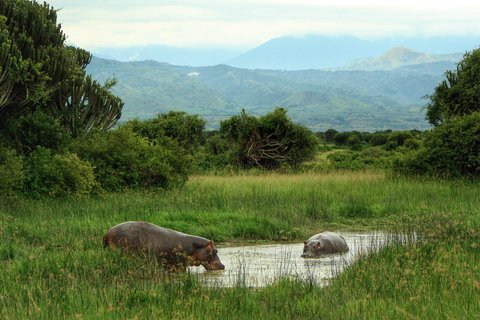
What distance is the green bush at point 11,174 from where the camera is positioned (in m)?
19.0

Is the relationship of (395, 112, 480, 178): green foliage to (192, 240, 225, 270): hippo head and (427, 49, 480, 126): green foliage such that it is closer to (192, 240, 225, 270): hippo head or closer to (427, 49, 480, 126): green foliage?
(427, 49, 480, 126): green foliage

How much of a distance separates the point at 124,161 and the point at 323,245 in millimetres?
11299

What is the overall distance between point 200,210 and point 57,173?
478 cm

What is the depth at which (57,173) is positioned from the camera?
2038cm

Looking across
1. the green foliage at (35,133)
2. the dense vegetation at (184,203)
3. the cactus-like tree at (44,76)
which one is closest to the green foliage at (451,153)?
the dense vegetation at (184,203)

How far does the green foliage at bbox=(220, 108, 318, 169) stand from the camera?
125 ft

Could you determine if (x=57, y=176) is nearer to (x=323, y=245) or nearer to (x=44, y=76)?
(x=44, y=76)

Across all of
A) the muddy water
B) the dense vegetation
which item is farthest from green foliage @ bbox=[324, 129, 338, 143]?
the muddy water

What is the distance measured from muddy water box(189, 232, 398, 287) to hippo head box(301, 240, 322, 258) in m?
0.18

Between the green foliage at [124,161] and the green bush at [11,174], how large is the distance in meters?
2.96

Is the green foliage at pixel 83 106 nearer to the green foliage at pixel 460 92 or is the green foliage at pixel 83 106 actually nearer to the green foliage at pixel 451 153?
the green foliage at pixel 451 153

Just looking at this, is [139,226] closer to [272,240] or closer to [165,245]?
[165,245]

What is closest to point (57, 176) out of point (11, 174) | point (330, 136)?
point (11, 174)

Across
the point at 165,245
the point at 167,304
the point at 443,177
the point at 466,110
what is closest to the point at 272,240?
the point at 165,245
